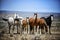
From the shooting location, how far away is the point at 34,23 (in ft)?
12.0

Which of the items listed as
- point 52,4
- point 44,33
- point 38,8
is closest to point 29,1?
point 38,8

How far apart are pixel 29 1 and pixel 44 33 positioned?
685mm

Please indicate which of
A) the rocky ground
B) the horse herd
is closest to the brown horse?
the horse herd

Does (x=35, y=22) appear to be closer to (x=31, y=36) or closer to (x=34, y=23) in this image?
(x=34, y=23)

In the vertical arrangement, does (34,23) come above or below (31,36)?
above

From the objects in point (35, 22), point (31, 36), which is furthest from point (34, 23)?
point (31, 36)

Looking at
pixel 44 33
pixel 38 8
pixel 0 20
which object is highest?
pixel 38 8

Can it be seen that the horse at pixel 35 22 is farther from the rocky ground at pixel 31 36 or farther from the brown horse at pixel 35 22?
the rocky ground at pixel 31 36

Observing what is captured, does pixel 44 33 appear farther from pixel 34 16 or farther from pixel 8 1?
pixel 8 1

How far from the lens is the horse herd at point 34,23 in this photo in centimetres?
364

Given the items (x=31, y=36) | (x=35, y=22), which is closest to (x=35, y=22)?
(x=35, y=22)

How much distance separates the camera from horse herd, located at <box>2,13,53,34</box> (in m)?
3.64

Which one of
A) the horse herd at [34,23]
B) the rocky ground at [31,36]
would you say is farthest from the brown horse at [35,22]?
the rocky ground at [31,36]

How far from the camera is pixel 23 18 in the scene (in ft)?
11.9
